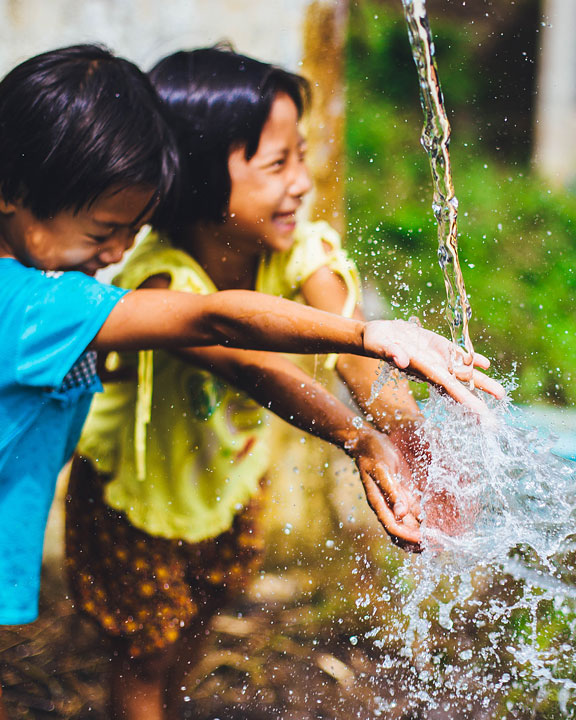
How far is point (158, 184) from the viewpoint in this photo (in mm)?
1484

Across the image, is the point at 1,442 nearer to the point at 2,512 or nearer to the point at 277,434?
the point at 2,512

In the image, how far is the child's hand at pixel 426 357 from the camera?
1144mm

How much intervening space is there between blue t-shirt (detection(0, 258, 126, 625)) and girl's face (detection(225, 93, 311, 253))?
402mm

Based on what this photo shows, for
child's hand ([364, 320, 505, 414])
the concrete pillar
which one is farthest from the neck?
the concrete pillar

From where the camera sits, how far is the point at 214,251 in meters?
1.73

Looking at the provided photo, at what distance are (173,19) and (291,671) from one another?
168cm

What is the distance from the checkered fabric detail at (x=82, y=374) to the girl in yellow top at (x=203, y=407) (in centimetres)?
16

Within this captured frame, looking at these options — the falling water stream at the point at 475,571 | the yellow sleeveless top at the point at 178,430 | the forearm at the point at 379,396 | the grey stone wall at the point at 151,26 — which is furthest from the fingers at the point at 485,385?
the grey stone wall at the point at 151,26

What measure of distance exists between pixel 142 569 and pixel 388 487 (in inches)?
27.9

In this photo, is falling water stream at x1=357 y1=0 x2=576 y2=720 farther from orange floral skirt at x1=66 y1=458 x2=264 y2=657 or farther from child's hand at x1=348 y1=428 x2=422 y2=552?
orange floral skirt at x1=66 y1=458 x2=264 y2=657

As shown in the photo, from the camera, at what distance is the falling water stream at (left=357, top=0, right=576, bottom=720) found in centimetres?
149

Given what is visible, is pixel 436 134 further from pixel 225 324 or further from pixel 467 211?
pixel 467 211

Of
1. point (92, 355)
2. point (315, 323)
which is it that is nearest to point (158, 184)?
point (92, 355)

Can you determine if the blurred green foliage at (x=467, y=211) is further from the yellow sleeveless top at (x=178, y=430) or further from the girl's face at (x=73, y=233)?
the girl's face at (x=73, y=233)
